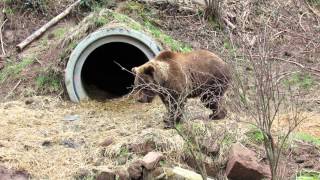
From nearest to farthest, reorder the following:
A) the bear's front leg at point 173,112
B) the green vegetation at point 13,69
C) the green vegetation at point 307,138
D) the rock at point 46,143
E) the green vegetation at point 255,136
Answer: the bear's front leg at point 173,112
the green vegetation at point 255,136
the green vegetation at point 307,138
the rock at point 46,143
the green vegetation at point 13,69

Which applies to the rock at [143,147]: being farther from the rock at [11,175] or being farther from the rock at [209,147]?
the rock at [11,175]

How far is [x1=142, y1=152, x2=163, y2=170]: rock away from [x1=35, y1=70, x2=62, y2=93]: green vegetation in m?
3.91

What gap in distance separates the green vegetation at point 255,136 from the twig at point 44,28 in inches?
222

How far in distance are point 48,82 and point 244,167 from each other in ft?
15.7

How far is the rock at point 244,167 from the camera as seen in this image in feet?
22.9

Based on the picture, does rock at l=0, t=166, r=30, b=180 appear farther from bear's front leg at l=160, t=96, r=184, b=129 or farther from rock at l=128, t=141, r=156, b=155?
bear's front leg at l=160, t=96, r=184, b=129

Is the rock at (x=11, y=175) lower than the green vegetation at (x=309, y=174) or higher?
higher

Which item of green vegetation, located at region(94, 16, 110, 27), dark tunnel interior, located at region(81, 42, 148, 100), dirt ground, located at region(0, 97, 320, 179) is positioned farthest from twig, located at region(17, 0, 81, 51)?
dirt ground, located at region(0, 97, 320, 179)

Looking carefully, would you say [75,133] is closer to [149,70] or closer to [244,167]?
[149,70]

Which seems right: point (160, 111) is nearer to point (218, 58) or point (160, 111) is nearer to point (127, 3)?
point (218, 58)

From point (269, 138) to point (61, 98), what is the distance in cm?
533

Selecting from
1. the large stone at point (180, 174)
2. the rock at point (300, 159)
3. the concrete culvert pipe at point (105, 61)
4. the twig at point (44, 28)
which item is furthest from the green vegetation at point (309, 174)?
the twig at point (44, 28)

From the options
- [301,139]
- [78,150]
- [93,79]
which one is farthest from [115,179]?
[93,79]

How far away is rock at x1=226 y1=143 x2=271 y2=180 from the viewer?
6.99m
